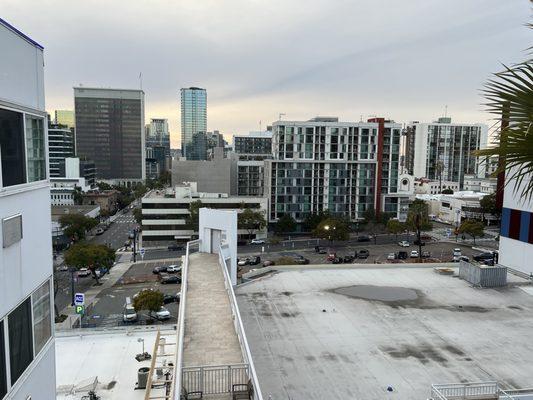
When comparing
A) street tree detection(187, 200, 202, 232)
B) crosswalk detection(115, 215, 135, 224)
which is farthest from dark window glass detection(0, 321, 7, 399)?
crosswalk detection(115, 215, 135, 224)

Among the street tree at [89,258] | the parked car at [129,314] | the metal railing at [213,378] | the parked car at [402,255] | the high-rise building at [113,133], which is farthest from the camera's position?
the high-rise building at [113,133]

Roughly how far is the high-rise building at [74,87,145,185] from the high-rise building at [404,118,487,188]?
311ft

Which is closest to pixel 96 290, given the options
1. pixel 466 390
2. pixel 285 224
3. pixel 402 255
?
pixel 285 224

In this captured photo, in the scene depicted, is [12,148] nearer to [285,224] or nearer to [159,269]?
[159,269]

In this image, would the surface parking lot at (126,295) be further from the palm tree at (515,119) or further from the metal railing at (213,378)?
the palm tree at (515,119)

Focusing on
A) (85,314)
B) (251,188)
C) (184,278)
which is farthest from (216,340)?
(251,188)

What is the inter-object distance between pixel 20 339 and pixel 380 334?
13826 mm

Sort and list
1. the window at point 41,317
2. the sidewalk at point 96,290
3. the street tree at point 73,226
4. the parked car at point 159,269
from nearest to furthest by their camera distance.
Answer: the window at point 41,317 < the sidewalk at point 96,290 < the parked car at point 159,269 < the street tree at point 73,226

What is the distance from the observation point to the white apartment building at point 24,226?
18.1 feet

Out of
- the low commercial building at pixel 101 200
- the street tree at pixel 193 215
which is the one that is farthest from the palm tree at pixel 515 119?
the low commercial building at pixel 101 200

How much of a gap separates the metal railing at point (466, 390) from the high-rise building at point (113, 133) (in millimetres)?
153210

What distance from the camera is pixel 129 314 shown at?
3409 centimetres

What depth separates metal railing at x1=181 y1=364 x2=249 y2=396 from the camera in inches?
356

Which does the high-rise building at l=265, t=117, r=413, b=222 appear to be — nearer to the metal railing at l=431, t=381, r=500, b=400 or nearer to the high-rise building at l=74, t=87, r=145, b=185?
the metal railing at l=431, t=381, r=500, b=400
